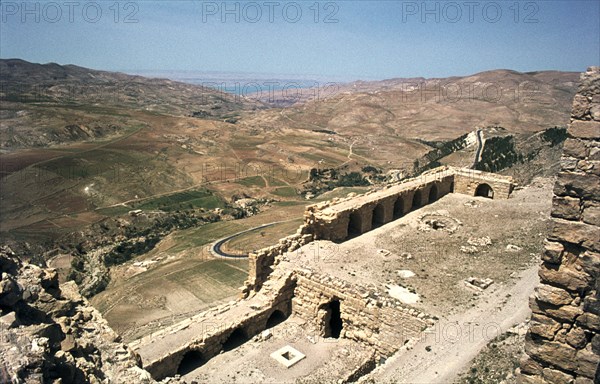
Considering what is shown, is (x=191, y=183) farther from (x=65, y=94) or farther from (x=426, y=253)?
(x=65, y=94)

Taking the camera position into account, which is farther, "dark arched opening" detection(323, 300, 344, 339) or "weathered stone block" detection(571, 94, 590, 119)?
"dark arched opening" detection(323, 300, 344, 339)

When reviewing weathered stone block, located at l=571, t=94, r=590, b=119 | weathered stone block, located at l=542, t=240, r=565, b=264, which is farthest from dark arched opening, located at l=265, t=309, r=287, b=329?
weathered stone block, located at l=571, t=94, r=590, b=119

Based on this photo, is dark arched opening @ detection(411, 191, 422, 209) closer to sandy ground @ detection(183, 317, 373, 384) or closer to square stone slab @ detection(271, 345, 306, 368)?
sandy ground @ detection(183, 317, 373, 384)

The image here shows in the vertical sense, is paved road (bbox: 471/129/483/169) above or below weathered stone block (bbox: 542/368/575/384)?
below

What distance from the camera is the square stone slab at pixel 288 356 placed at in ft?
49.2

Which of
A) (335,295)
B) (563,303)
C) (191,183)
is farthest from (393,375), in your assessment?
(191,183)

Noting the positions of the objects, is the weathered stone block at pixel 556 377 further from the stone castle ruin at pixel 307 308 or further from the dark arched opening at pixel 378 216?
the dark arched opening at pixel 378 216

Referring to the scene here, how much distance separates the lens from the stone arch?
1736 centimetres

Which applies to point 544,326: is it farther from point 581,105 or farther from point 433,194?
point 433,194

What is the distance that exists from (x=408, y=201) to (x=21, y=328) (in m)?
21.9

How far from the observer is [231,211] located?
62281 mm

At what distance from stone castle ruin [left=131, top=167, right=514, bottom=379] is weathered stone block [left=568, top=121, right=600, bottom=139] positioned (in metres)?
9.93

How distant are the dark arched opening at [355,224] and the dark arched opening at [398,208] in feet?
12.3

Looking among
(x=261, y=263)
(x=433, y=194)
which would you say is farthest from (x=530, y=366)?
(x=433, y=194)
